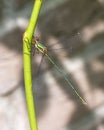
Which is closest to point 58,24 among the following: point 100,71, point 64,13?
point 64,13

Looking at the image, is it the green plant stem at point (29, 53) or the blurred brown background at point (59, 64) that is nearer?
the green plant stem at point (29, 53)

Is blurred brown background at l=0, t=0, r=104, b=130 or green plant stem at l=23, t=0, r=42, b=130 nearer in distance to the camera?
green plant stem at l=23, t=0, r=42, b=130

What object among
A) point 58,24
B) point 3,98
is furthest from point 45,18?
point 3,98

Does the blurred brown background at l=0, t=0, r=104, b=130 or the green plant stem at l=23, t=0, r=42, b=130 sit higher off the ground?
Answer: the blurred brown background at l=0, t=0, r=104, b=130

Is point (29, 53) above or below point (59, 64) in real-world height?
below

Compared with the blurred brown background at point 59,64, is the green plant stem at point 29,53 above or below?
below

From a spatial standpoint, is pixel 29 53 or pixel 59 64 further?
pixel 59 64

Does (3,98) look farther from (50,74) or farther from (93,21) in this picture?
(93,21)

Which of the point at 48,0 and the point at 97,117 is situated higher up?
the point at 48,0
